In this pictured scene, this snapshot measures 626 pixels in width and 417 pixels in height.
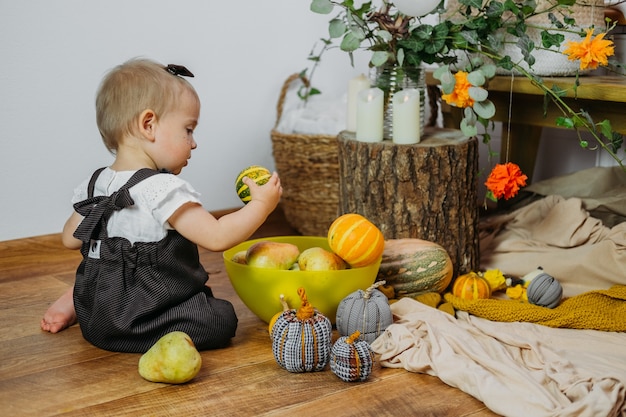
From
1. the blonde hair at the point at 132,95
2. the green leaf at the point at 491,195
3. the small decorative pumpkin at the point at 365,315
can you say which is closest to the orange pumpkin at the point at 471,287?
the green leaf at the point at 491,195

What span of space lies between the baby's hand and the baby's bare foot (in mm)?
522

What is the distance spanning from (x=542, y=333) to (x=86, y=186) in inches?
40.5

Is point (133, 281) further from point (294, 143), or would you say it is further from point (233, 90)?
point (233, 90)

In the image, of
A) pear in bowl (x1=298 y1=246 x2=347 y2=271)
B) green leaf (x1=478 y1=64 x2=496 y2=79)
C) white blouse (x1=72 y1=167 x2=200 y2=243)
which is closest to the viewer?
white blouse (x1=72 y1=167 x2=200 y2=243)

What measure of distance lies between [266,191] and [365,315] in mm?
329

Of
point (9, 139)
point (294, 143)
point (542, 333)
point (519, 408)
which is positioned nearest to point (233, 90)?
point (294, 143)

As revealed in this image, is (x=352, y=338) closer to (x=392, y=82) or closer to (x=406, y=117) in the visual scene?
(x=406, y=117)

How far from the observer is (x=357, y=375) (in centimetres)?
144

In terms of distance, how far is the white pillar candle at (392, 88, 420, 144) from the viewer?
76.2 inches

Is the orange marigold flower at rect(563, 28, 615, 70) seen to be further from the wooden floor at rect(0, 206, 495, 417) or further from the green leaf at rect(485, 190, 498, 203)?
the wooden floor at rect(0, 206, 495, 417)

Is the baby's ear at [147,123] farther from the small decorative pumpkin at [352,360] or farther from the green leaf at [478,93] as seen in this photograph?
the green leaf at [478,93]

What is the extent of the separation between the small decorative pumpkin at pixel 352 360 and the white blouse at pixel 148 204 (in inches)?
16.4

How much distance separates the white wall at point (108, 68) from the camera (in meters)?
2.26

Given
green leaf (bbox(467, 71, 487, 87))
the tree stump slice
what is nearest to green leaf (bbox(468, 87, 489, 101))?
green leaf (bbox(467, 71, 487, 87))
